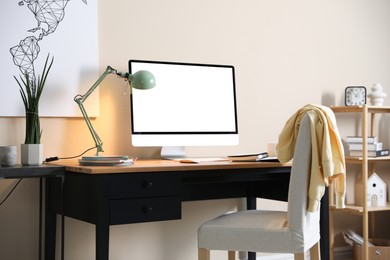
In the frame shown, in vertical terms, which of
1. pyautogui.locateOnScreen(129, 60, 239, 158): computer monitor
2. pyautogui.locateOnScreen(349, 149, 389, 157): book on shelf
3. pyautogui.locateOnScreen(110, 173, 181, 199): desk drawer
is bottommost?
pyautogui.locateOnScreen(110, 173, 181, 199): desk drawer

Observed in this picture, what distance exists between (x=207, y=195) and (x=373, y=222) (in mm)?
1304

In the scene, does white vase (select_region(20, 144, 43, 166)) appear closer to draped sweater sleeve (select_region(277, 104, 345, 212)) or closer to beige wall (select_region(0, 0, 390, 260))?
beige wall (select_region(0, 0, 390, 260))

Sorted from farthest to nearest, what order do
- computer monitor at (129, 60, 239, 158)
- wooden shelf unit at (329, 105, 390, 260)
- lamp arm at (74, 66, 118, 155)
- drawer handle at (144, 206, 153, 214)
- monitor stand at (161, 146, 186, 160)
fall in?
wooden shelf unit at (329, 105, 390, 260) < monitor stand at (161, 146, 186, 160) < computer monitor at (129, 60, 239, 158) < lamp arm at (74, 66, 118, 155) < drawer handle at (144, 206, 153, 214)

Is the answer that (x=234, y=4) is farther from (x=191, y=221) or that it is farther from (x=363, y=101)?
(x=191, y=221)

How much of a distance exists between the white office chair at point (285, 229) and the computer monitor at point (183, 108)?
57cm

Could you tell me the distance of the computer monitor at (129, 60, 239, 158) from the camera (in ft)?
8.86

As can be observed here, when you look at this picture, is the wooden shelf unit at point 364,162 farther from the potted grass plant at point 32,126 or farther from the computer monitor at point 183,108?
the potted grass plant at point 32,126

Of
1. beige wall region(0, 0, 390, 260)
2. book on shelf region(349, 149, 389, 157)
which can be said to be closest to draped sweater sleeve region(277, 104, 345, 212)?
beige wall region(0, 0, 390, 260)

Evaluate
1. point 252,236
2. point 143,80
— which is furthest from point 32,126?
point 252,236

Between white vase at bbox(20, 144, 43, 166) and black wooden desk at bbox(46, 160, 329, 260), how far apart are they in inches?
5.3

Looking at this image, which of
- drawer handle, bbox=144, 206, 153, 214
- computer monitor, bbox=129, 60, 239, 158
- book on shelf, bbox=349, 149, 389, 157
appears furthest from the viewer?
book on shelf, bbox=349, 149, 389, 157

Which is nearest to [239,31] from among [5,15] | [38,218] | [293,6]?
[293,6]

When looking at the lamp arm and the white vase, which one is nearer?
the white vase

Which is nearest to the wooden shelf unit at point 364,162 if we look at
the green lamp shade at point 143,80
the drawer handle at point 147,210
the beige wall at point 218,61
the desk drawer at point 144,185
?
the beige wall at point 218,61
